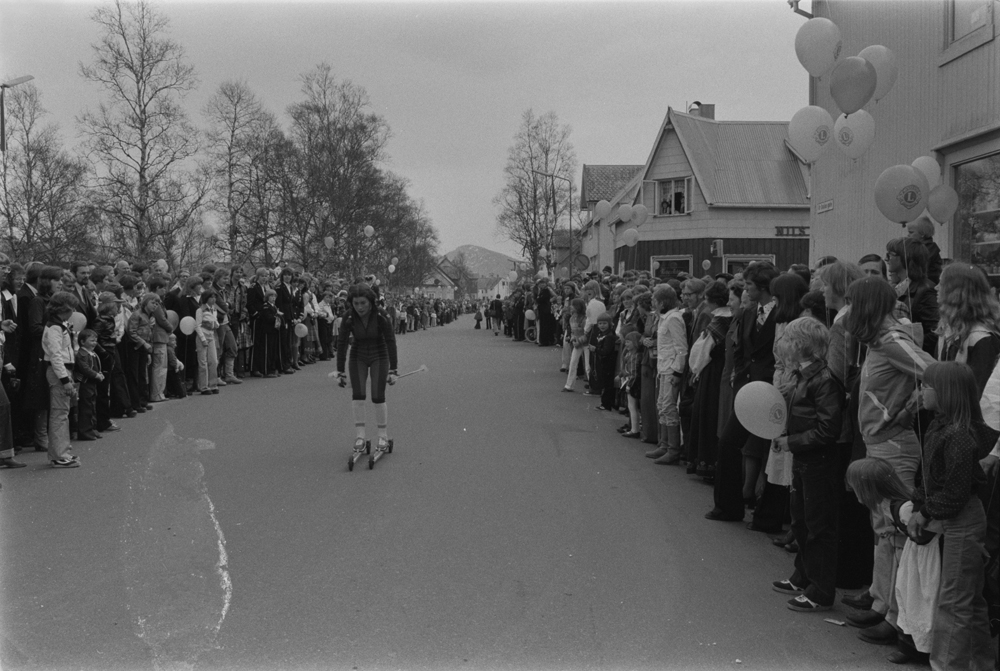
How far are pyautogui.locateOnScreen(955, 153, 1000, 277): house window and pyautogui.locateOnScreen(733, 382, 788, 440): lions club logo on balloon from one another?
7.02 meters

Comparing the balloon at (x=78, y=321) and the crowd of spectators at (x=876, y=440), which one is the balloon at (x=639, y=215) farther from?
the balloon at (x=78, y=321)

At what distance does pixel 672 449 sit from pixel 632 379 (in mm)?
1649

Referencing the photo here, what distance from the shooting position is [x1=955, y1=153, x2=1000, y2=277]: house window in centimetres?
1080

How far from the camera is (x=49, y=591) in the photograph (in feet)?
17.2

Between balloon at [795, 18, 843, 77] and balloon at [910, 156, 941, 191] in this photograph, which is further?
balloon at [795, 18, 843, 77]

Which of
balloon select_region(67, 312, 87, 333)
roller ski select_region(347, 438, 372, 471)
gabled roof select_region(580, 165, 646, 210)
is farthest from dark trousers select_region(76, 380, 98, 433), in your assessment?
gabled roof select_region(580, 165, 646, 210)

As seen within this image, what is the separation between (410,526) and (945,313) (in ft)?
13.3

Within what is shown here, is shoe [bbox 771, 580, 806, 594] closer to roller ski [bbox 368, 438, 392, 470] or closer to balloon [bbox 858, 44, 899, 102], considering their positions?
roller ski [bbox 368, 438, 392, 470]

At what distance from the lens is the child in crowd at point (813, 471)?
5.12m

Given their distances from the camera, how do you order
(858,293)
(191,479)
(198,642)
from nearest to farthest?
(198,642) < (858,293) < (191,479)

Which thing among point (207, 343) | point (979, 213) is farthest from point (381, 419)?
point (979, 213)

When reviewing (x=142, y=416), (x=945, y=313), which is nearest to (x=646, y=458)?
(x=945, y=313)

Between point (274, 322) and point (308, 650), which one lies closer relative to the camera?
point (308, 650)

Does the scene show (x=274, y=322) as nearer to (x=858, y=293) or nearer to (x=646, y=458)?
(x=646, y=458)
